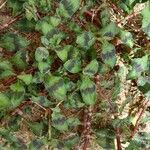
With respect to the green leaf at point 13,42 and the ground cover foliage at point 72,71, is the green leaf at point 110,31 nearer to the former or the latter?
the ground cover foliage at point 72,71

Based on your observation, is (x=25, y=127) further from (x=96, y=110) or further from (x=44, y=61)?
(x=44, y=61)

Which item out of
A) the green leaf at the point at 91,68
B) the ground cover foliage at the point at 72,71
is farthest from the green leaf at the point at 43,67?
the green leaf at the point at 91,68

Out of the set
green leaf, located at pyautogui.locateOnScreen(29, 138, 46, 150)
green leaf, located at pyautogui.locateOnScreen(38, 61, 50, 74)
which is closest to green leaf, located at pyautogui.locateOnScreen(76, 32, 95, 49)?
green leaf, located at pyautogui.locateOnScreen(38, 61, 50, 74)

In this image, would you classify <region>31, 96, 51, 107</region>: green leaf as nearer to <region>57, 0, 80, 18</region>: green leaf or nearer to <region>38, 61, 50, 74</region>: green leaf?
<region>38, 61, 50, 74</region>: green leaf

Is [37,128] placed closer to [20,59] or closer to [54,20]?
[20,59]

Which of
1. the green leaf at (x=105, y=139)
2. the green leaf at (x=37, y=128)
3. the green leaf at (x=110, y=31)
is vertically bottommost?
the green leaf at (x=105, y=139)

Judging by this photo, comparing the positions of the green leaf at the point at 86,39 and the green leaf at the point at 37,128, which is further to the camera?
the green leaf at the point at 37,128

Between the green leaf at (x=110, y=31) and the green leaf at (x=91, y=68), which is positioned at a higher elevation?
the green leaf at (x=110, y=31)

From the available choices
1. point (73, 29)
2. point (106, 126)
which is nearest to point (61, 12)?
point (73, 29)

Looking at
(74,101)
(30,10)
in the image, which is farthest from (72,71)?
(30,10)
